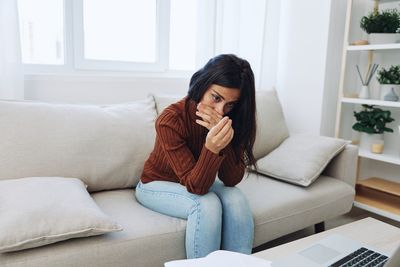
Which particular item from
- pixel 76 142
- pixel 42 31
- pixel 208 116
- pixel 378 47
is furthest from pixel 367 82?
pixel 42 31

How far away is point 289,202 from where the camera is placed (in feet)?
5.16

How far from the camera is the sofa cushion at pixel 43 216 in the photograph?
967 millimetres

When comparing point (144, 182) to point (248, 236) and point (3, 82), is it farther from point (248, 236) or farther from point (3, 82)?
point (3, 82)

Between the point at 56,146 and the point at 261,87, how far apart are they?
1.61 m

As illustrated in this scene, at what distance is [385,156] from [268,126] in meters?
0.75

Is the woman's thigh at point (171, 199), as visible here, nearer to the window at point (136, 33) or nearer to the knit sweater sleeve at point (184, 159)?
the knit sweater sleeve at point (184, 159)

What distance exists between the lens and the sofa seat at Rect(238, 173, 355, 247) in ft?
4.80

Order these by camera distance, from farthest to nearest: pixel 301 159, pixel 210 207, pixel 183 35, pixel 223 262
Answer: pixel 183 35
pixel 301 159
pixel 210 207
pixel 223 262

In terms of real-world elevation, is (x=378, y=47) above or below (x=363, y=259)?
above

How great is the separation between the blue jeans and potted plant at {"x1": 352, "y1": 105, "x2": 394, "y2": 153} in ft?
4.16

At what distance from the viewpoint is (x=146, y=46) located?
2312mm

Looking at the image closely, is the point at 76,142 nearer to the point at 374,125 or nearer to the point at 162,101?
the point at 162,101

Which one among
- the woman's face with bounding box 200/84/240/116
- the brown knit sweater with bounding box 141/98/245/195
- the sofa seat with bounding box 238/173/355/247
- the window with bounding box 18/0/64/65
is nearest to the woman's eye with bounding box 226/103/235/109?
the woman's face with bounding box 200/84/240/116

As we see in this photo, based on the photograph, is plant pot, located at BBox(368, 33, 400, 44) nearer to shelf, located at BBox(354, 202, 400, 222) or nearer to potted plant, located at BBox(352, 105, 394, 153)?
potted plant, located at BBox(352, 105, 394, 153)
